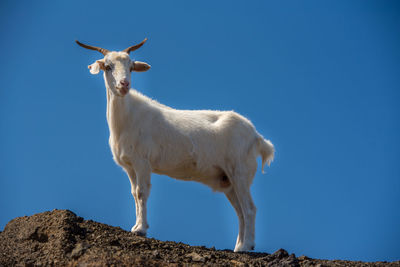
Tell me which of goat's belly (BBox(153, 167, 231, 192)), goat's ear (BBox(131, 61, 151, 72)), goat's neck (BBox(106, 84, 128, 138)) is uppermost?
goat's ear (BBox(131, 61, 151, 72))

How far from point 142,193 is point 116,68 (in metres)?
2.33

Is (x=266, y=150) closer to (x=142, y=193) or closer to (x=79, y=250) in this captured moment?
(x=142, y=193)

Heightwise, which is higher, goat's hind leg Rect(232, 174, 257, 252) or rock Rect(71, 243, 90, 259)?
goat's hind leg Rect(232, 174, 257, 252)

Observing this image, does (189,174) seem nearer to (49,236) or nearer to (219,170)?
(219,170)

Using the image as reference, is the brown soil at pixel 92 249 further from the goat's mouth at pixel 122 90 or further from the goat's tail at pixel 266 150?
the goat's tail at pixel 266 150

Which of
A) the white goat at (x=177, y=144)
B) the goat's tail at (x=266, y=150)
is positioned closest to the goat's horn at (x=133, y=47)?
the white goat at (x=177, y=144)

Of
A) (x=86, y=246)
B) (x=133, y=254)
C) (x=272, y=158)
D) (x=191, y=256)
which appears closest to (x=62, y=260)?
(x=86, y=246)

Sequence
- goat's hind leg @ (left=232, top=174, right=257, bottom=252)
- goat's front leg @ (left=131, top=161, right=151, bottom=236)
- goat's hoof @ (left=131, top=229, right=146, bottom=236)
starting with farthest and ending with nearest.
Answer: goat's hind leg @ (left=232, top=174, right=257, bottom=252) < goat's front leg @ (left=131, top=161, right=151, bottom=236) < goat's hoof @ (left=131, top=229, right=146, bottom=236)

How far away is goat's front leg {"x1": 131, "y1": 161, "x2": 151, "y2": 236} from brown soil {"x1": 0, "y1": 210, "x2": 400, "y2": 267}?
432mm

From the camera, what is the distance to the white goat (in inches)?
371

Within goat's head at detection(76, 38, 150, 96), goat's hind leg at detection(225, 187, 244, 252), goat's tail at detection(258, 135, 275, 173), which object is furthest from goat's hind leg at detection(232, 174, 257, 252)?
goat's head at detection(76, 38, 150, 96)

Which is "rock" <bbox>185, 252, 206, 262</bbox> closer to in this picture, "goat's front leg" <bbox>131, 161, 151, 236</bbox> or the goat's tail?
"goat's front leg" <bbox>131, 161, 151, 236</bbox>

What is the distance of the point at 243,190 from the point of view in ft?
34.4

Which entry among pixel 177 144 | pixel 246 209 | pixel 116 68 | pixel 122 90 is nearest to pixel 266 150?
pixel 246 209
